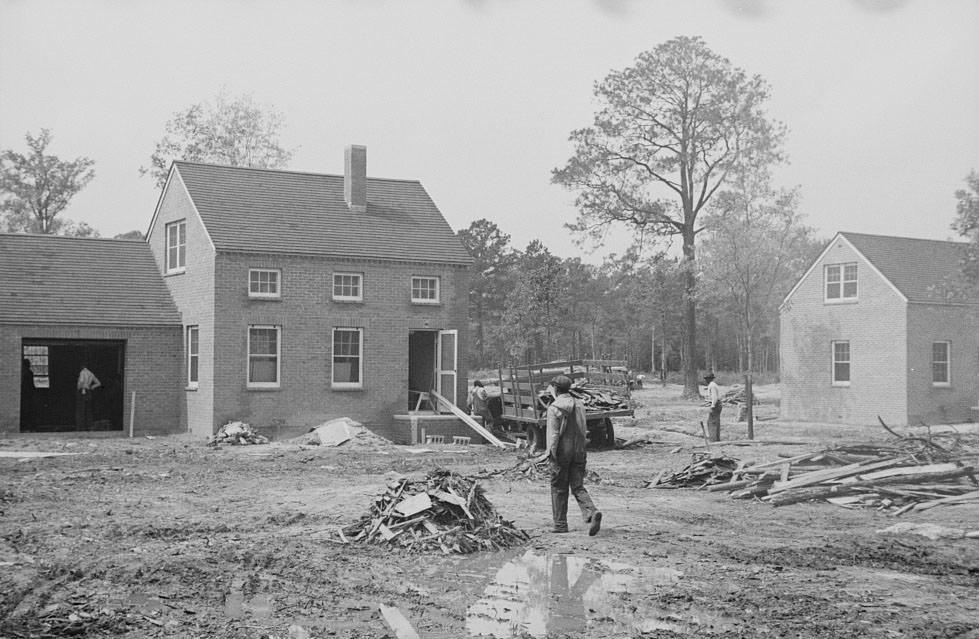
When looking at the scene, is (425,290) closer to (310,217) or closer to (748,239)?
(310,217)

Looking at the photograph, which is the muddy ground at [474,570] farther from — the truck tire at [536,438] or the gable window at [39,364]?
the gable window at [39,364]

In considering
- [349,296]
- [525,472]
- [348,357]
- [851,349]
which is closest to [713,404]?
[525,472]

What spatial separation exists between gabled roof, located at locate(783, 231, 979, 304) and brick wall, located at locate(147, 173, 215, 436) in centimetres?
2106

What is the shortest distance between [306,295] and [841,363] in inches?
741

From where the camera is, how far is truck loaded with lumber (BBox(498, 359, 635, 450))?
78.4 feet

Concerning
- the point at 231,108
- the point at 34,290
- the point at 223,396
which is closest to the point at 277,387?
the point at 223,396

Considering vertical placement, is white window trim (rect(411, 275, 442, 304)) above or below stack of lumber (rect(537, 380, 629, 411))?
above

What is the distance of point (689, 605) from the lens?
9016 millimetres

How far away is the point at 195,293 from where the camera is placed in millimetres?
29188

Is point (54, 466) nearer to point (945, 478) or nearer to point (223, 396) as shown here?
point (223, 396)

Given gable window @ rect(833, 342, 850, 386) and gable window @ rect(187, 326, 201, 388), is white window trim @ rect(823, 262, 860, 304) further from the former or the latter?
gable window @ rect(187, 326, 201, 388)

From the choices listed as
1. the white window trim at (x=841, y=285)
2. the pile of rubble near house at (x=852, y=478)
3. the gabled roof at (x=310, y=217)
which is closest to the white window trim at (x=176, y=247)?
the gabled roof at (x=310, y=217)

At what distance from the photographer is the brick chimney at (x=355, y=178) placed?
104 ft

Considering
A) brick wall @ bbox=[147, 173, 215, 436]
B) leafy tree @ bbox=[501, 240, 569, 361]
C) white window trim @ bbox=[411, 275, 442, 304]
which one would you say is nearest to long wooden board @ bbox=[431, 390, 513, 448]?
white window trim @ bbox=[411, 275, 442, 304]
